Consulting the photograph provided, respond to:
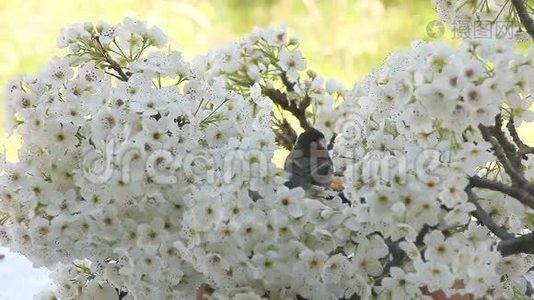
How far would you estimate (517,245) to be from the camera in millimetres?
599

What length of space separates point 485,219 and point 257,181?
17 centimetres

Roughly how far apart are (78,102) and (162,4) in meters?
1.21

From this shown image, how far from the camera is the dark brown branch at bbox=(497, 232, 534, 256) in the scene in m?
0.60

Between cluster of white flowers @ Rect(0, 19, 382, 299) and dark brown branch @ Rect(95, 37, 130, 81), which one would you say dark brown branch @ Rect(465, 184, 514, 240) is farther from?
dark brown branch @ Rect(95, 37, 130, 81)

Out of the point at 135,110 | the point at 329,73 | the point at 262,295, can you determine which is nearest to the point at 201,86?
the point at 135,110

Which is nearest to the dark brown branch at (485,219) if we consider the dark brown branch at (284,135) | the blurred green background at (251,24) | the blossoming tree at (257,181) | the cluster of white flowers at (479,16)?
the blossoming tree at (257,181)

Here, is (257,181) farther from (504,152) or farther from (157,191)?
(504,152)

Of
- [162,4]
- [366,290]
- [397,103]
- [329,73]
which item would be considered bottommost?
[366,290]

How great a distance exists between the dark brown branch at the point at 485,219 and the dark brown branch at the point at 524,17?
0.42ft

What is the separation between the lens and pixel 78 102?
67 cm

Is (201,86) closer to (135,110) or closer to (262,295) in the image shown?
(135,110)

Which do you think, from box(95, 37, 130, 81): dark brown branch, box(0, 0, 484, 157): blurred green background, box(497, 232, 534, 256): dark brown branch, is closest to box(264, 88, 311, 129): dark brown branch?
box(95, 37, 130, 81): dark brown branch

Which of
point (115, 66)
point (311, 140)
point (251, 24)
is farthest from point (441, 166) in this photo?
point (251, 24)

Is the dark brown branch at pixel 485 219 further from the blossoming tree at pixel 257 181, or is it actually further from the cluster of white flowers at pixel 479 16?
the cluster of white flowers at pixel 479 16
